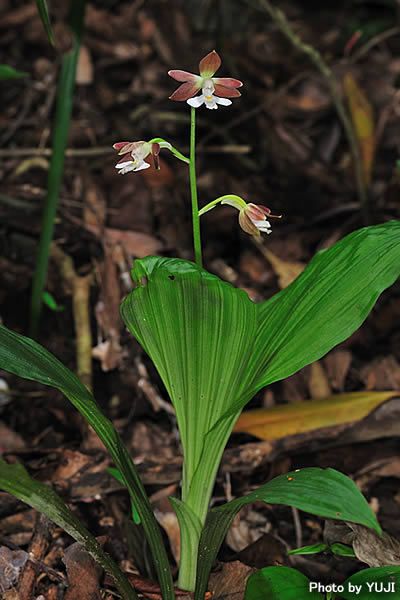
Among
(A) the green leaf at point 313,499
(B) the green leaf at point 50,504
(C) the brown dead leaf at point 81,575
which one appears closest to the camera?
(A) the green leaf at point 313,499

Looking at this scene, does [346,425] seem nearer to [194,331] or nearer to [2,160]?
[194,331]

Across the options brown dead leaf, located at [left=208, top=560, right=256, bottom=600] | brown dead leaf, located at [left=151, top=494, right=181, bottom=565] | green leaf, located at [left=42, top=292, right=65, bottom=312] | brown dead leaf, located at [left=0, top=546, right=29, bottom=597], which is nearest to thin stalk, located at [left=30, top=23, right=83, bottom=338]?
green leaf, located at [left=42, top=292, right=65, bottom=312]

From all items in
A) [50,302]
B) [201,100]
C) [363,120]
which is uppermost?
[363,120]

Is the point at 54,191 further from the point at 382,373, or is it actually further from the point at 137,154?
the point at 382,373

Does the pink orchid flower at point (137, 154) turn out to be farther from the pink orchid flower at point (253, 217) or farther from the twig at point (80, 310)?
the twig at point (80, 310)

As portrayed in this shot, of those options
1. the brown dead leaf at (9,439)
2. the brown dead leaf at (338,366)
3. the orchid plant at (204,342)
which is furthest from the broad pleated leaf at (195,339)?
the brown dead leaf at (338,366)

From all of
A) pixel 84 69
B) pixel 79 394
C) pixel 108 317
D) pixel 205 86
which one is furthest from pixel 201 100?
pixel 84 69
